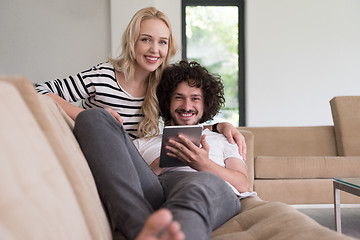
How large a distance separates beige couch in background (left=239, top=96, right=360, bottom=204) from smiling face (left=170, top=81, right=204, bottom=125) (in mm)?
1685

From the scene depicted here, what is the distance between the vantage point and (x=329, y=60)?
674 centimetres

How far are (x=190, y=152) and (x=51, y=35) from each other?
499 centimetres

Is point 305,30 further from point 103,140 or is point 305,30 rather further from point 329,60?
point 103,140

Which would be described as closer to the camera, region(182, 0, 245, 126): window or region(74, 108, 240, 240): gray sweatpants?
region(74, 108, 240, 240): gray sweatpants

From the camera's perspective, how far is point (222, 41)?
6.87m

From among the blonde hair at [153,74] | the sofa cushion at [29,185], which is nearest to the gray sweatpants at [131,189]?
the sofa cushion at [29,185]

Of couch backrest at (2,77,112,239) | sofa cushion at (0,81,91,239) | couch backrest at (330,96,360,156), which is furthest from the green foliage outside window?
sofa cushion at (0,81,91,239)

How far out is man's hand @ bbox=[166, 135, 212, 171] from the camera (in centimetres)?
168

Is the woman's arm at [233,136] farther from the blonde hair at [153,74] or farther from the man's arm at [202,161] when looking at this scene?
the blonde hair at [153,74]

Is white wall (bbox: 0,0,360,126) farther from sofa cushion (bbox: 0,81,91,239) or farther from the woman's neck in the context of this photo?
sofa cushion (bbox: 0,81,91,239)

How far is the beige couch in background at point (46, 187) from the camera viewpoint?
2.40 ft

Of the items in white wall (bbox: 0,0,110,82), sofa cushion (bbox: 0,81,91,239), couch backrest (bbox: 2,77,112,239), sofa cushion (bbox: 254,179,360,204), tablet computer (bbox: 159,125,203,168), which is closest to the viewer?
sofa cushion (bbox: 0,81,91,239)

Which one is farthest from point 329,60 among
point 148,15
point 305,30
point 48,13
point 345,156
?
point 148,15

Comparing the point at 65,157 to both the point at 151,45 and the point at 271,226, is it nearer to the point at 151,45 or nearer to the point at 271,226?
the point at 271,226
